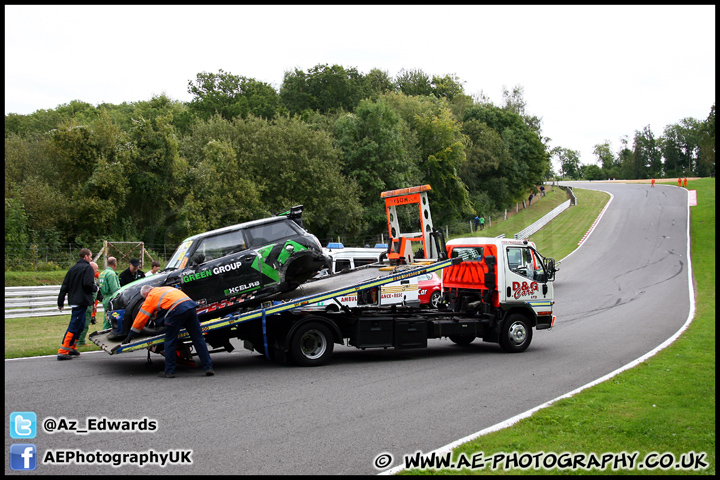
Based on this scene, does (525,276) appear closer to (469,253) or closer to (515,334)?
(515,334)

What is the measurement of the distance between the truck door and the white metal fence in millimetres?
14898

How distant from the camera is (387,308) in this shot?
11961mm

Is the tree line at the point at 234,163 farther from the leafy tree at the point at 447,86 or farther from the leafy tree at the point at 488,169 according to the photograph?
the leafy tree at the point at 447,86

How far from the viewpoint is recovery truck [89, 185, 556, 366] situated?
10.2m

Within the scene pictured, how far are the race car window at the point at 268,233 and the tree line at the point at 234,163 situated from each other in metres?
20.9

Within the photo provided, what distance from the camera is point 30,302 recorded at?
63.6 ft

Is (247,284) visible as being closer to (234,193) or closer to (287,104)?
(234,193)

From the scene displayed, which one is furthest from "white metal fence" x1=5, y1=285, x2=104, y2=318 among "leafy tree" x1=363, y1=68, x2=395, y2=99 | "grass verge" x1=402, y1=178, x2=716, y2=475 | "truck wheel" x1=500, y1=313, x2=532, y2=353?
"leafy tree" x1=363, y1=68, x2=395, y2=99

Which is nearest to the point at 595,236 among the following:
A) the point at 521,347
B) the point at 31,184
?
the point at 521,347

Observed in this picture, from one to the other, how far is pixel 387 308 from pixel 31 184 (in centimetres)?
2576

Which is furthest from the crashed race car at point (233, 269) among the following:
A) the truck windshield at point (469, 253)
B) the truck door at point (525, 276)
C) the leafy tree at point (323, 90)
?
the leafy tree at point (323, 90)

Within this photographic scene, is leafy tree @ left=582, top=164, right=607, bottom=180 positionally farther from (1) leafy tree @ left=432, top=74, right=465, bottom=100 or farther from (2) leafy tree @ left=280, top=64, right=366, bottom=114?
(2) leafy tree @ left=280, top=64, right=366, bottom=114

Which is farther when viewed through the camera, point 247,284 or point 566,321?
point 566,321

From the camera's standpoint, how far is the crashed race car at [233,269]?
983 cm
